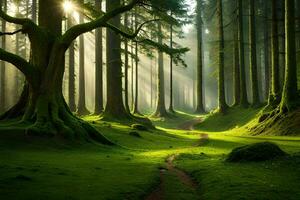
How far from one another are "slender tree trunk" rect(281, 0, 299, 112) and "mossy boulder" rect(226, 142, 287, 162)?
1065cm

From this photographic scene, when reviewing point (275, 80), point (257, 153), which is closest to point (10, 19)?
point (257, 153)

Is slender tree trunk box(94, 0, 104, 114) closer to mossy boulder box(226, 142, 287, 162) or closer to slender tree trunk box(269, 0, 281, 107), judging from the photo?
slender tree trunk box(269, 0, 281, 107)

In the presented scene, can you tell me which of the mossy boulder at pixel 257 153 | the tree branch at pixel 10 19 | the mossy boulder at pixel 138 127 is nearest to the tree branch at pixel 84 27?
the tree branch at pixel 10 19

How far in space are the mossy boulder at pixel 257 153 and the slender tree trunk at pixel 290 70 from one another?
34.9 feet

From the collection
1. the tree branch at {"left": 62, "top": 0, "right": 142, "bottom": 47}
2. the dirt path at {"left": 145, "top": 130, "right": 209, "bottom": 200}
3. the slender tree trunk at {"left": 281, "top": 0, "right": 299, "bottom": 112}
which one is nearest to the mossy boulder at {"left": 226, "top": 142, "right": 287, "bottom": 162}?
the dirt path at {"left": 145, "top": 130, "right": 209, "bottom": 200}

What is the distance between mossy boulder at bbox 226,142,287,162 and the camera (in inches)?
565

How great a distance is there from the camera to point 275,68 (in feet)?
92.0

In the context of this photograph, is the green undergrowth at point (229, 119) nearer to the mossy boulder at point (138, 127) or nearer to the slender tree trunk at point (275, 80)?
the slender tree trunk at point (275, 80)

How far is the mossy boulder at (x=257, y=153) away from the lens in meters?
14.4

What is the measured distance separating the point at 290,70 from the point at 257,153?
11791 millimetres

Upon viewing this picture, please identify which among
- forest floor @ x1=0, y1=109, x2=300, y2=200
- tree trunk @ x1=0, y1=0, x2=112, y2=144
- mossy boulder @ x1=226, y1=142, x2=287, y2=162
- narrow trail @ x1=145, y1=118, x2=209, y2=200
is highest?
tree trunk @ x1=0, y1=0, x2=112, y2=144

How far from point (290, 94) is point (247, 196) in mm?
15986

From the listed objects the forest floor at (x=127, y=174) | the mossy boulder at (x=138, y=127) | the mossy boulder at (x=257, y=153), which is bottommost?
the forest floor at (x=127, y=174)

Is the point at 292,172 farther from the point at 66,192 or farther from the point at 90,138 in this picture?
the point at 90,138
